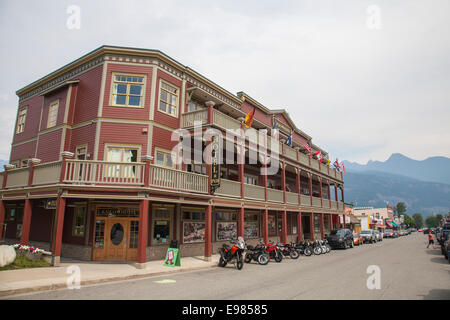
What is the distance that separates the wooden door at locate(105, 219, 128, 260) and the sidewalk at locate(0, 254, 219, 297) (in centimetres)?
111

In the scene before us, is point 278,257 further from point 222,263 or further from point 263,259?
point 222,263

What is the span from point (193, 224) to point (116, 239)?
200 inches

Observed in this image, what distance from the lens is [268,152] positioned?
24.1 meters

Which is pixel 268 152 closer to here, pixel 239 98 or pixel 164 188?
pixel 239 98

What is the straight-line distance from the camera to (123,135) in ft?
55.0

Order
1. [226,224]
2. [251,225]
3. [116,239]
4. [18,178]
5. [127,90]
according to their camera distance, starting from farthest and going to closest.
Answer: [251,225] < [226,224] < [127,90] < [18,178] < [116,239]

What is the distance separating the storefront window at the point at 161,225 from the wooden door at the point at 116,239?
Result: 157cm

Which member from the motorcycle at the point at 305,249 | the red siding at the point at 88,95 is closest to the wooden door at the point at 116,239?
the red siding at the point at 88,95

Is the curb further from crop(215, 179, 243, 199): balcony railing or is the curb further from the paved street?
crop(215, 179, 243, 199): balcony railing

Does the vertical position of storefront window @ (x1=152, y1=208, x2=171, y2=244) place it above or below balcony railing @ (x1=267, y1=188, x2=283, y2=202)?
below

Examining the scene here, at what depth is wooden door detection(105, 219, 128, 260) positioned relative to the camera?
50.5 feet

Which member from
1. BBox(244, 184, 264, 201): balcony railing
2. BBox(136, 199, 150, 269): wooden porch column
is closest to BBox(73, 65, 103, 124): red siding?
BBox(136, 199, 150, 269): wooden porch column

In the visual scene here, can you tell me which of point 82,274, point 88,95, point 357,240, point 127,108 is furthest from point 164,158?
point 357,240

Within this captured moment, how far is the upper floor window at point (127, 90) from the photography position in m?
17.3
